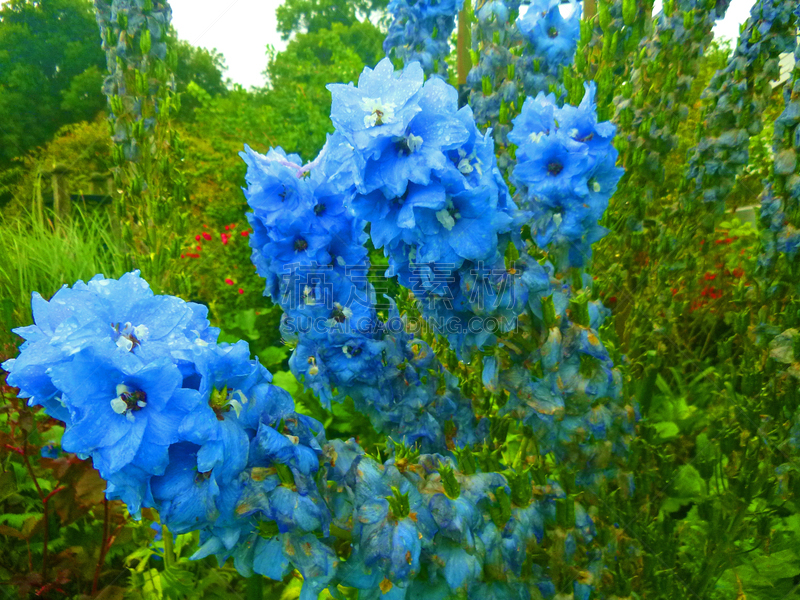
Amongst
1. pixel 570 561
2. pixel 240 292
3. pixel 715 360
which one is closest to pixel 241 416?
pixel 570 561

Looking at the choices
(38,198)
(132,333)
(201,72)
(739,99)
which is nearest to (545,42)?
(739,99)

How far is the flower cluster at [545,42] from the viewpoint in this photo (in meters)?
2.31

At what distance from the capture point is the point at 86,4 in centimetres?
411

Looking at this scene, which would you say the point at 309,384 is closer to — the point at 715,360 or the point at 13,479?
the point at 13,479

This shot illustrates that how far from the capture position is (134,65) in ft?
7.89

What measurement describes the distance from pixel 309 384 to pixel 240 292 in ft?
8.55

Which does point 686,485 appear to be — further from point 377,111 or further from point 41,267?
point 41,267

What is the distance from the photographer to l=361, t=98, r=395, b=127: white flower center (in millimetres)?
1051

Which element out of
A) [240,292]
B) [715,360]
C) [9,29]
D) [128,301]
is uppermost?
[9,29]

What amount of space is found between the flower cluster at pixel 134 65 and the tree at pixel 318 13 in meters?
6.22

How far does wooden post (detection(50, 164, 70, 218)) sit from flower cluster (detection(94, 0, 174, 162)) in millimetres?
2725

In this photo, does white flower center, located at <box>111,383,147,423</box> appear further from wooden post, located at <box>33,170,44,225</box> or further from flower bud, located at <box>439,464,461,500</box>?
wooden post, located at <box>33,170,44,225</box>

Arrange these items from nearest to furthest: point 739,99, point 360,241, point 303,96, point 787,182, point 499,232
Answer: point 499,232 < point 360,241 < point 787,182 < point 739,99 < point 303,96

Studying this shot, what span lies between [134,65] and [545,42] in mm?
1727
